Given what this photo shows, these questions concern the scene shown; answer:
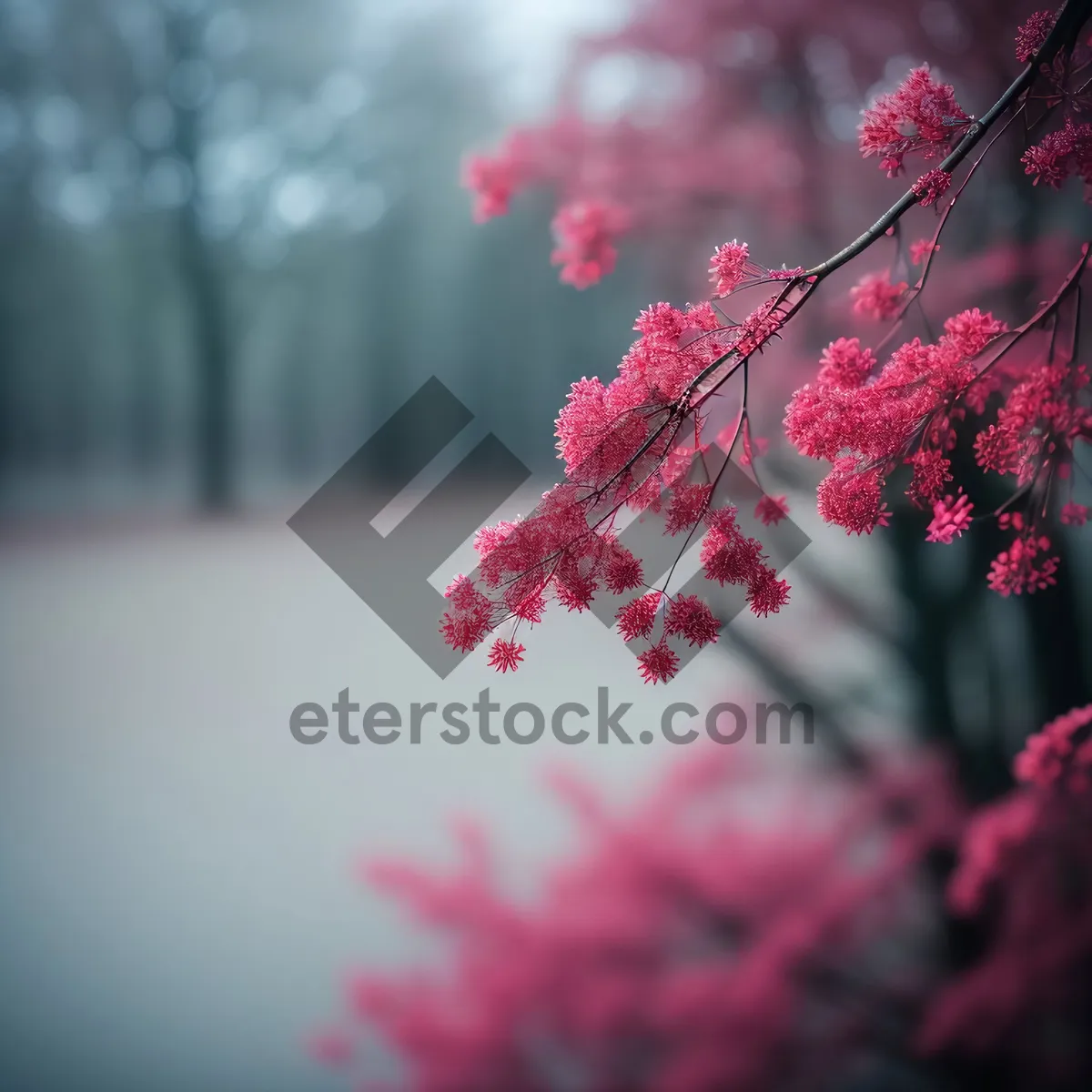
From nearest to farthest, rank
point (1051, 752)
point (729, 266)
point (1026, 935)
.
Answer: point (729, 266), point (1051, 752), point (1026, 935)

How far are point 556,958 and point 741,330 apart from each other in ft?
2.94

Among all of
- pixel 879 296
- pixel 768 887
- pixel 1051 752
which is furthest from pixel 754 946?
pixel 879 296

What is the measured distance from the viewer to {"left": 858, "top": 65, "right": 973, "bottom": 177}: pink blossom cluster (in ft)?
1.69

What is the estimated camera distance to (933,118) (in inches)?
20.2

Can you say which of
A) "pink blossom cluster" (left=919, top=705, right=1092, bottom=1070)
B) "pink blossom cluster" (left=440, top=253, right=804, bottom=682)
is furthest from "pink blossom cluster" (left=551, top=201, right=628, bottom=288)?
"pink blossom cluster" (left=919, top=705, right=1092, bottom=1070)

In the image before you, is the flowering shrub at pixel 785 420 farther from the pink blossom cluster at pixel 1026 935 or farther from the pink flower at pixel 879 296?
the pink blossom cluster at pixel 1026 935

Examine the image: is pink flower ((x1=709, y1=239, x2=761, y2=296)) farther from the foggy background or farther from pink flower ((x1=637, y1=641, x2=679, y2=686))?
the foggy background

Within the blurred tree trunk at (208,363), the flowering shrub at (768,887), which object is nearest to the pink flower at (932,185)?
the flowering shrub at (768,887)

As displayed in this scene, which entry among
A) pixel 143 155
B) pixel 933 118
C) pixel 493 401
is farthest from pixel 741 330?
pixel 143 155

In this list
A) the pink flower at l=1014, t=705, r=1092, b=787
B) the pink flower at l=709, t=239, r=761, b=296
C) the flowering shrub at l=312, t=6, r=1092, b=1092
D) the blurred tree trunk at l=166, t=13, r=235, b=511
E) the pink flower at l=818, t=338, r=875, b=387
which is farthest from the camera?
the blurred tree trunk at l=166, t=13, r=235, b=511

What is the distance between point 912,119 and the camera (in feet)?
1.70

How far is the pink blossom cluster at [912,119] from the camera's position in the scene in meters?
0.52

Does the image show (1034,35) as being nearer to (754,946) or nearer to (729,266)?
(729,266)

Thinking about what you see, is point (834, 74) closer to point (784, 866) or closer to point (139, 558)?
point (784, 866)
